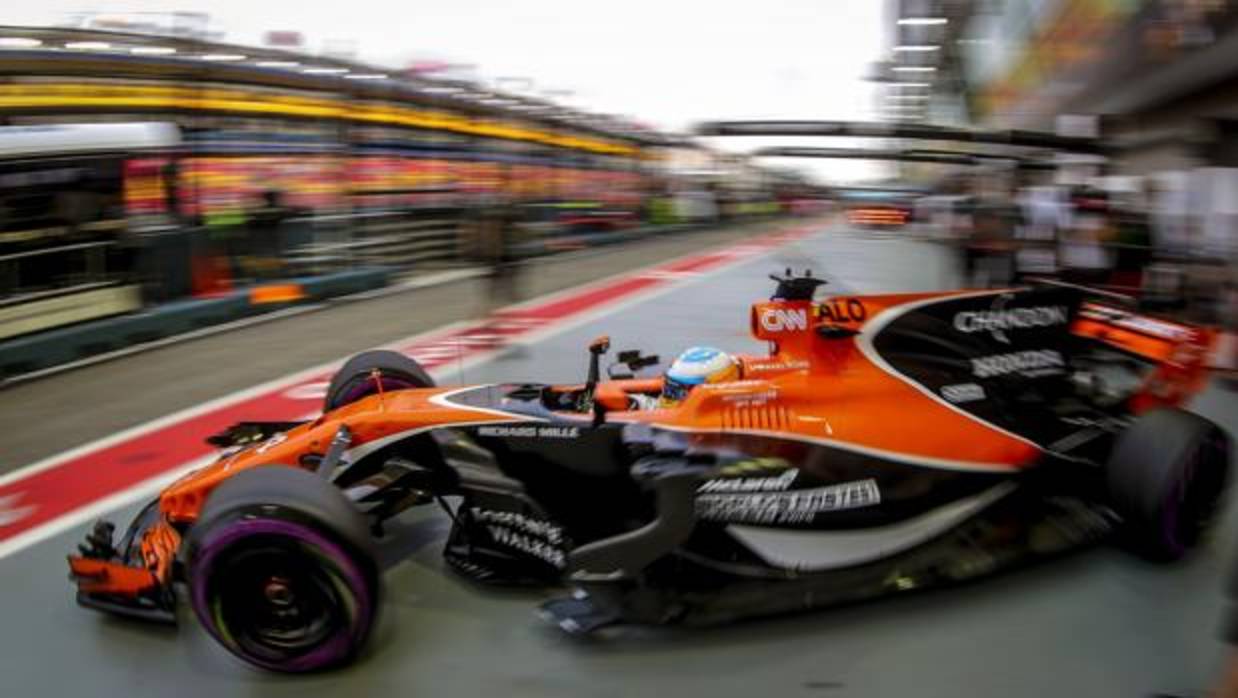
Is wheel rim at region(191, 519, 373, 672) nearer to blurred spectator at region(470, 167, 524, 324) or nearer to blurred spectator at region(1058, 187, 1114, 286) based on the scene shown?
blurred spectator at region(470, 167, 524, 324)

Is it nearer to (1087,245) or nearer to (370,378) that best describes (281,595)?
(370,378)

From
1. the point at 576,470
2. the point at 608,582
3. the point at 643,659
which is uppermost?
the point at 576,470

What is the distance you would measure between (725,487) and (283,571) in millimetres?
1305

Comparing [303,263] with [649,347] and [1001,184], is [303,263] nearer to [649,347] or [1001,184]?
Result: [649,347]

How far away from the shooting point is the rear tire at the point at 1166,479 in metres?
2.99

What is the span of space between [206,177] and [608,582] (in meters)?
8.38

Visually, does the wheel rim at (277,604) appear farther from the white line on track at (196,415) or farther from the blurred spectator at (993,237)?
the blurred spectator at (993,237)

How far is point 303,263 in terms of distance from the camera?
35.7 feet

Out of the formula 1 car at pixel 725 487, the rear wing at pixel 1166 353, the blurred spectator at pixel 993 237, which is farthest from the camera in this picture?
the blurred spectator at pixel 993 237

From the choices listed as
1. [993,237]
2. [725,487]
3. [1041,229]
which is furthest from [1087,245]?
[725,487]

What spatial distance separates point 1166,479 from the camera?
296 cm

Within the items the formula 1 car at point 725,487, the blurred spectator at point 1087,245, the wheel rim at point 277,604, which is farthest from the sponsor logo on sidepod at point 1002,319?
the blurred spectator at point 1087,245

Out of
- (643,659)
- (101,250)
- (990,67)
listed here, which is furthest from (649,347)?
(990,67)

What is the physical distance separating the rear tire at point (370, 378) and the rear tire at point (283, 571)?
1331 millimetres
